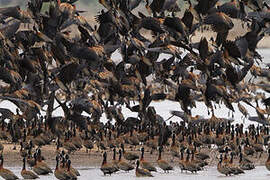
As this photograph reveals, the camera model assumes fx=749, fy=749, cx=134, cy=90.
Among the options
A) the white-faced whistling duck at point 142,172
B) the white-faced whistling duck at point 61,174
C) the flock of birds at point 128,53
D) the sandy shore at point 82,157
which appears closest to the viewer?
the flock of birds at point 128,53

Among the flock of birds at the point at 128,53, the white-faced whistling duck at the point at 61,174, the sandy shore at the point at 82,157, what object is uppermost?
the flock of birds at the point at 128,53

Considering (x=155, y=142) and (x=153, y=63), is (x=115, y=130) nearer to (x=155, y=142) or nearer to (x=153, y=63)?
(x=155, y=142)

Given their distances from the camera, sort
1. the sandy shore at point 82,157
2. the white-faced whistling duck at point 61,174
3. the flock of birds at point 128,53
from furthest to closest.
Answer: the sandy shore at point 82,157
the white-faced whistling duck at point 61,174
the flock of birds at point 128,53

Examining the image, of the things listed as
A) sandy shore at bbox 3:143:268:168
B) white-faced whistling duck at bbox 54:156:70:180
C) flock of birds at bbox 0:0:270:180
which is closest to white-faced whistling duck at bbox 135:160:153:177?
white-faced whistling duck at bbox 54:156:70:180

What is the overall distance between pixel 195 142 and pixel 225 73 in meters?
17.0

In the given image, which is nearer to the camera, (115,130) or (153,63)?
(153,63)

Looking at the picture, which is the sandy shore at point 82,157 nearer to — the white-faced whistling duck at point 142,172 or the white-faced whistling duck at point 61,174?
the white-faced whistling duck at point 142,172

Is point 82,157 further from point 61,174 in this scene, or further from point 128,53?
point 128,53

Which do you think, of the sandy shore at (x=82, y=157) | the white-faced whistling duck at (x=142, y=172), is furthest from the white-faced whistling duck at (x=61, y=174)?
the sandy shore at (x=82, y=157)

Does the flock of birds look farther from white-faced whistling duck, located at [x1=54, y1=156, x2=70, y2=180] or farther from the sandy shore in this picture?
the sandy shore

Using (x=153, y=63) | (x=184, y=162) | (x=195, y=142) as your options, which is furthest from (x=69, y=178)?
(x=153, y=63)

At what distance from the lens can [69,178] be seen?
17.5 metres

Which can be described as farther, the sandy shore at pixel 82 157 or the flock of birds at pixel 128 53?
the sandy shore at pixel 82 157

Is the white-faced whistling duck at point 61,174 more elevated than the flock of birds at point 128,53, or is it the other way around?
the flock of birds at point 128,53
